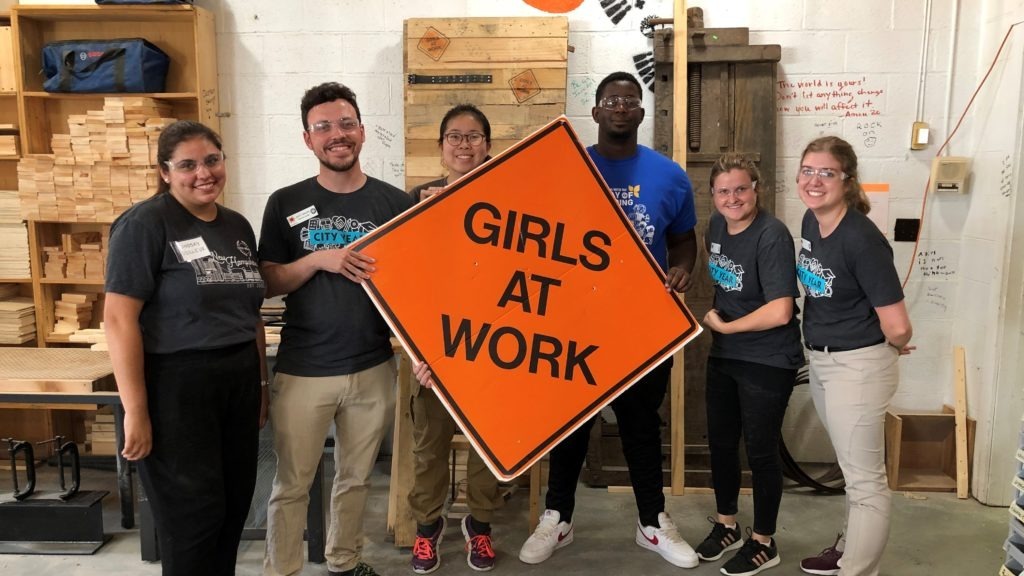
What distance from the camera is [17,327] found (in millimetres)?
3383

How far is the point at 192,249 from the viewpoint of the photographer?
174 centimetres

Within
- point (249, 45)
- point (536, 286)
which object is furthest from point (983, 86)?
point (249, 45)

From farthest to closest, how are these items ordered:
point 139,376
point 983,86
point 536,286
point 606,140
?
point 983,86 → point 606,140 → point 536,286 → point 139,376

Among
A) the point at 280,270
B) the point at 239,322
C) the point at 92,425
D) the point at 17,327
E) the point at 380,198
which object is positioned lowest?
the point at 92,425

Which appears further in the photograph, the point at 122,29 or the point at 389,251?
the point at 122,29

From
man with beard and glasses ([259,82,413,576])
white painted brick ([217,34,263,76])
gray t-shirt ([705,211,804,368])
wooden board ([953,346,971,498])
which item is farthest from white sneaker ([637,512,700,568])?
white painted brick ([217,34,263,76])

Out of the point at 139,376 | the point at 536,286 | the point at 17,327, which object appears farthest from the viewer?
the point at 17,327

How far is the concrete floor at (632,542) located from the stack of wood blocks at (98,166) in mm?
1356

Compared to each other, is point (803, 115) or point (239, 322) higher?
point (803, 115)

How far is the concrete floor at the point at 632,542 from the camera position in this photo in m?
2.52

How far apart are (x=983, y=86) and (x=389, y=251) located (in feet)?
9.13

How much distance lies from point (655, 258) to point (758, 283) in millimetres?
333

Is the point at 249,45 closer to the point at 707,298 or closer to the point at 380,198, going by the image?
the point at 380,198

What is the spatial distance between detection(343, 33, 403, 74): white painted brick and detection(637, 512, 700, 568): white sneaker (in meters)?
2.32
